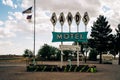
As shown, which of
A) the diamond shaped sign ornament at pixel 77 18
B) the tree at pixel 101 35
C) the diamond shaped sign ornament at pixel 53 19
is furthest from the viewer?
the tree at pixel 101 35

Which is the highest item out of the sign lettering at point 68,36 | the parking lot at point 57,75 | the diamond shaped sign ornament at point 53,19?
the diamond shaped sign ornament at point 53,19

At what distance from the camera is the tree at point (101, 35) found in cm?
8806

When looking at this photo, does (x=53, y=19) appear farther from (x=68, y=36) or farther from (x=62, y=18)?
(x=68, y=36)

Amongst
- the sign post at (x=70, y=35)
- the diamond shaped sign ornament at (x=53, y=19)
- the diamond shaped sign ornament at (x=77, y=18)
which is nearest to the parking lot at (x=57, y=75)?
the sign post at (x=70, y=35)

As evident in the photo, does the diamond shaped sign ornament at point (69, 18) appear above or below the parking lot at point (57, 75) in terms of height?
above

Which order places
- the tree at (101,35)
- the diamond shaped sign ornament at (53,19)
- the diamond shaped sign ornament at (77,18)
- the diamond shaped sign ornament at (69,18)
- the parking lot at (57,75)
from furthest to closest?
the tree at (101,35) → the diamond shaped sign ornament at (53,19) → the diamond shaped sign ornament at (69,18) → the diamond shaped sign ornament at (77,18) → the parking lot at (57,75)

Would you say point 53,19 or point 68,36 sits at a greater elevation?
point 53,19

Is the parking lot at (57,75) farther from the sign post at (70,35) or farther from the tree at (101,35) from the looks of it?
the tree at (101,35)

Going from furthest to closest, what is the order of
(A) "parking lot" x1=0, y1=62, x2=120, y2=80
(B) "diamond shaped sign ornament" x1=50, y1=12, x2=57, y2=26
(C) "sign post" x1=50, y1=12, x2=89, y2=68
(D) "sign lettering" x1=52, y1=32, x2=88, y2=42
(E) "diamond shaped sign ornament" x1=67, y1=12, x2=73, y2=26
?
1. (B) "diamond shaped sign ornament" x1=50, y1=12, x2=57, y2=26
2. (E) "diamond shaped sign ornament" x1=67, y1=12, x2=73, y2=26
3. (D) "sign lettering" x1=52, y1=32, x2=88, y2=42
4. (C) "sign post" x1=50, y1=12, x2=89, y2=68
5. (A) "parking lot" x1=0, y1=62, x2=120, y2=80

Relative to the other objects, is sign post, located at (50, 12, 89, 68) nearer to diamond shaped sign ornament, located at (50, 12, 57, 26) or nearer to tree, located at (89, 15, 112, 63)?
diamond shaped sign ornament, located at (50, 12, 57, 26)

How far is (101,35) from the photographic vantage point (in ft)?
290

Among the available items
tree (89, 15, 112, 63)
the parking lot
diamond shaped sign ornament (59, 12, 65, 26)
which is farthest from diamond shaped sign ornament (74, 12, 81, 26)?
tree (89, 15, 112, 63)

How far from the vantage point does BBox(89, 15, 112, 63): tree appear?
88.1 meters

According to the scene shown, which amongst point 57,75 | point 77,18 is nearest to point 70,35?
point 77,18
